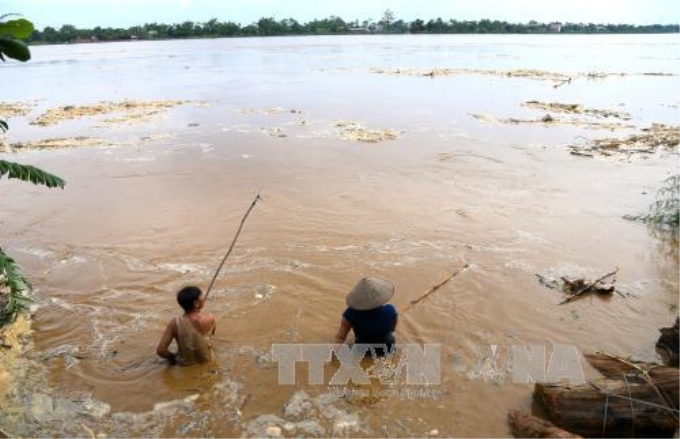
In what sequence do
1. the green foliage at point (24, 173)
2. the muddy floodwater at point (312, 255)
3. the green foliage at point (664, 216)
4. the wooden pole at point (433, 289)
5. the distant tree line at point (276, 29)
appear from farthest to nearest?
the distant tree line at point (276, 29) → the green foliage at point (664, 216) → the wooden pole at point (433, 289) → the muddy floodwater at point (312, 255) → the green foliage at point (24, 173)

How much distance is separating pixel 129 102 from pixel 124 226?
48.6 ft

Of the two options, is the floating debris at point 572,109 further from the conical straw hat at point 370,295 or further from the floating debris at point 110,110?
the conical straw hat at point 370,295

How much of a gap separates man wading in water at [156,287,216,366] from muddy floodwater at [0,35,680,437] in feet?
0.51

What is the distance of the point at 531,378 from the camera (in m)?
4.74

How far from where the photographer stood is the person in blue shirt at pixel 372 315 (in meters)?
Answer: 4.77

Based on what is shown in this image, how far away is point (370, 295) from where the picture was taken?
4766mm

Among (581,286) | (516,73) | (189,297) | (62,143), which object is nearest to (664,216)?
(581,286)

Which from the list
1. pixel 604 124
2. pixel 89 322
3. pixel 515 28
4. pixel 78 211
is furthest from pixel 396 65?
pixel 515 28

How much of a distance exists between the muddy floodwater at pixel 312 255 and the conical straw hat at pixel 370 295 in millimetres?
665

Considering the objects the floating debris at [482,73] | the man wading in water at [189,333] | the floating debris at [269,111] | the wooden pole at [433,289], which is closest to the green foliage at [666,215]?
the wooden pole at [433,289]

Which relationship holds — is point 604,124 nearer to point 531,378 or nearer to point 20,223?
point 531,378

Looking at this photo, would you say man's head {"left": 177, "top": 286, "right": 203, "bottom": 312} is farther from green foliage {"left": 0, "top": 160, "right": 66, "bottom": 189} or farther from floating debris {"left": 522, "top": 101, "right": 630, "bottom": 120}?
floating debris {"left": 522, "top": 101, "right": 630, "bottom": 120}


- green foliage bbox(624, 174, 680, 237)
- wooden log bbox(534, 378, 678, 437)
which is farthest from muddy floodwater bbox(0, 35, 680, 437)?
wooden log bbox(534, 378, 678, 437)

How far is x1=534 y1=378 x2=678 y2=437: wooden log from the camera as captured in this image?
12.6 feet
